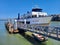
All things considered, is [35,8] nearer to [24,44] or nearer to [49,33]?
[24,44]

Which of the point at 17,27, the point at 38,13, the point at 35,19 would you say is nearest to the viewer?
the point at 17,27

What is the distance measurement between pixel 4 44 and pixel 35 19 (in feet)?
38.7

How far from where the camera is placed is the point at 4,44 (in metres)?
15.8

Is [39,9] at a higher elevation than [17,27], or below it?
higher

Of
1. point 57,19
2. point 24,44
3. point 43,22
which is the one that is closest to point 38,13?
point 43,22

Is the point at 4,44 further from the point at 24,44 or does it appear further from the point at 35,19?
the point at 35,19

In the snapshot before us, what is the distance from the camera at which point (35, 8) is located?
29.0 metres

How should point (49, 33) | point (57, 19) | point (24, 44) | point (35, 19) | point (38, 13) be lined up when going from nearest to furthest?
point (49, 33)
point (24, 44)
point (35, 19)
point (38, 13)
point (57, 19)

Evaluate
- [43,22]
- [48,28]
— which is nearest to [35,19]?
[43,22]

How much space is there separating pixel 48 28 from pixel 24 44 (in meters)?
4.72

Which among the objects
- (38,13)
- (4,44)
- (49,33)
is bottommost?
(4,44)

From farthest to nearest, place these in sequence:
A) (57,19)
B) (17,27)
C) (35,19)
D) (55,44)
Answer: (57,19) → (35,19) → (17,27) → (55,44)

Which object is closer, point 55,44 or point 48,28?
point 48,28

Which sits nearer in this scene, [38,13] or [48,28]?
[48,28]
